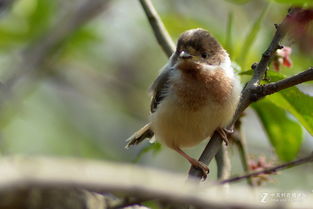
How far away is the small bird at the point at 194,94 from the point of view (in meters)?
3.96

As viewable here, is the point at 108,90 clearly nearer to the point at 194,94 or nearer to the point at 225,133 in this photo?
the point at 194,94

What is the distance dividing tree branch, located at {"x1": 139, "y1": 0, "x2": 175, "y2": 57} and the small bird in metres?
0.13

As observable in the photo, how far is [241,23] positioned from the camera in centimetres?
634

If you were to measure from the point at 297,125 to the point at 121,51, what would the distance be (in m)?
4.27

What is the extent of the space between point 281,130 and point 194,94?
641mm

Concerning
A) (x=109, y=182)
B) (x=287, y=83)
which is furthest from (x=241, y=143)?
(x=109, y=182)

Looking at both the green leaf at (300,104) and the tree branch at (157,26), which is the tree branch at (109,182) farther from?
the tree branch at (157,26)

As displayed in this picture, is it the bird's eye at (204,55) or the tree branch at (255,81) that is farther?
the bird's eye at (204,55)

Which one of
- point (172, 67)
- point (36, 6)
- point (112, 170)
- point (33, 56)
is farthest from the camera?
point (36, 6)

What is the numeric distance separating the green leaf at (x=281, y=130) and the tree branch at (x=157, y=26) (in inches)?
31.1

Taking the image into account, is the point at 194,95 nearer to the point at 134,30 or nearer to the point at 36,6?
the point at 36,6

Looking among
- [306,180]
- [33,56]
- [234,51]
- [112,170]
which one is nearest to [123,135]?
[306,180]

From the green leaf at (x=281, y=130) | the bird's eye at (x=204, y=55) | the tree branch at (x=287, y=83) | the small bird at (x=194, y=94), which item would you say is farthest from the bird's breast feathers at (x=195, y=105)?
the tree branch at (x=287, y=83)

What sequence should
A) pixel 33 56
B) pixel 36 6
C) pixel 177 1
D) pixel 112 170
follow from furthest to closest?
1. pixel 177 1
2. pixel 36 6
3. pixel 33 56
4. pixel 112 170
